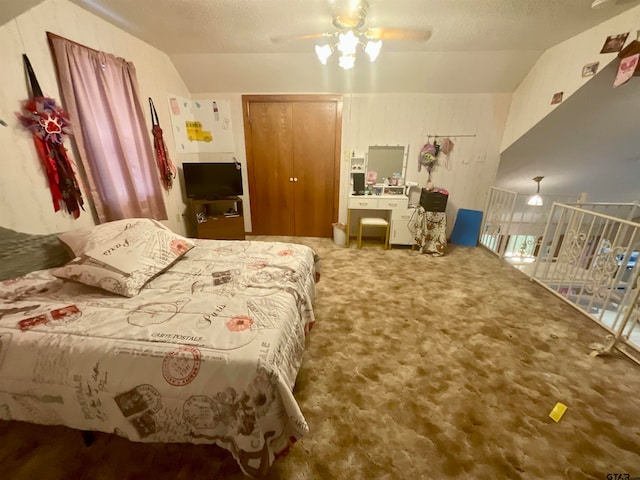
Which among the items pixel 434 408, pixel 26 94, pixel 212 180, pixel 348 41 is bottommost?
pixel 434 408

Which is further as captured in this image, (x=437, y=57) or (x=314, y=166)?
(x=314, y=166)

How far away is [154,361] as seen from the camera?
1.10 metres

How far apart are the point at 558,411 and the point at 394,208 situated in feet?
8.92

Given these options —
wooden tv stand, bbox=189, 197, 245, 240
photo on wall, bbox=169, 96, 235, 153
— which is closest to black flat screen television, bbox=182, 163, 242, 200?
wooden tv stand, bbox=189, 197, 245, 240

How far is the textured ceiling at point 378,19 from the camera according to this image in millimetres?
2141

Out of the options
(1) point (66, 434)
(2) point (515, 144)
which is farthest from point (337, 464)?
(2) point (515, 144)

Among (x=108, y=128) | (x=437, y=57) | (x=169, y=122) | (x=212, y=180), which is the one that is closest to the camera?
(x=108, y=128)

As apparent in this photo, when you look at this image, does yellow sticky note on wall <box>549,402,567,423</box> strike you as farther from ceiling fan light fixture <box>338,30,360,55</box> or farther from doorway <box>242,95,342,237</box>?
doorway <box>242,95,342,237</box>

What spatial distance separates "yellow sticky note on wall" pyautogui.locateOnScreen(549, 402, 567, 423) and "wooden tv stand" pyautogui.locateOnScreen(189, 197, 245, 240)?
3.67 m

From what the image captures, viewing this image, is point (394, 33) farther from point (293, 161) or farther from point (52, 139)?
point (52, 139)

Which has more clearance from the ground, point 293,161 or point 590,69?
point 590,69

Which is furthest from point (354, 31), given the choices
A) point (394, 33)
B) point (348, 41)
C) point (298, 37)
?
point (298, 37)

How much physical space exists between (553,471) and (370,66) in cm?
392

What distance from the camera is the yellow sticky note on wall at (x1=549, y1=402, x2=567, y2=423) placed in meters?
1.51
